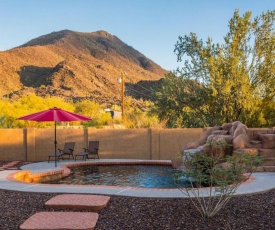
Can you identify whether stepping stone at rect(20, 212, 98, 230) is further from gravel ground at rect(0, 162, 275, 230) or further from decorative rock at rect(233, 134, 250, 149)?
decorative rock at rect(233, 134, 250, 149)

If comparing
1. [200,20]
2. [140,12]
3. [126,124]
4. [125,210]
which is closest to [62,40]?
[140,12]

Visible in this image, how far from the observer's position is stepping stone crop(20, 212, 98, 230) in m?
6.00

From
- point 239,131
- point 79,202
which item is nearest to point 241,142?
point 239,131

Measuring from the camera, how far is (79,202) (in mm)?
7402

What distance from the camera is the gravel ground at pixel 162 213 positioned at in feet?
20.5

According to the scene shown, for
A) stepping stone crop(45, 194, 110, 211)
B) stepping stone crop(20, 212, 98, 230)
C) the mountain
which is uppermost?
the mountain

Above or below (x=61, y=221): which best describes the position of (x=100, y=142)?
above

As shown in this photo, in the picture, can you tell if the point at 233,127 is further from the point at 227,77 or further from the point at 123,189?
the point at 123,189

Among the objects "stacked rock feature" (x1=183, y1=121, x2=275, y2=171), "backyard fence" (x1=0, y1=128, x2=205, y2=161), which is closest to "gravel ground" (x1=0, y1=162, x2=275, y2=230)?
"stacked rock feature" (x1=183, y1=121, x2=275, y2=171)

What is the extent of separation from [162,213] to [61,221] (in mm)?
1740

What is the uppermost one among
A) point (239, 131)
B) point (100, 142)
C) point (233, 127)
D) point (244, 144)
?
point (233, 127)

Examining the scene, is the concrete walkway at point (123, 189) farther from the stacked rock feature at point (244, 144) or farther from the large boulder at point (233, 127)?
the large boulder at point (233, 127)

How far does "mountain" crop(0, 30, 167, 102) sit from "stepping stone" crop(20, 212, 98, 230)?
40642mm

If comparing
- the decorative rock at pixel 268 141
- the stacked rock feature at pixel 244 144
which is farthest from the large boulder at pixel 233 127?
the decorative rock at pixel 268 141
